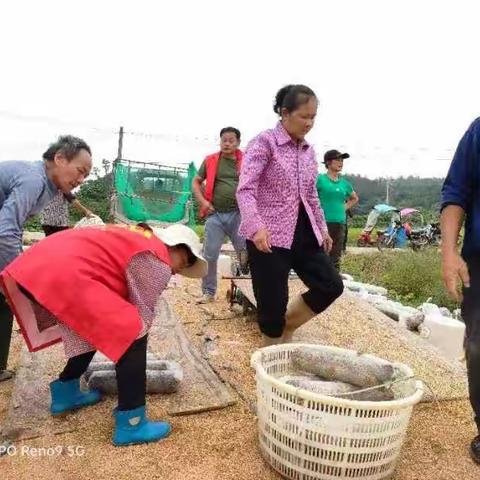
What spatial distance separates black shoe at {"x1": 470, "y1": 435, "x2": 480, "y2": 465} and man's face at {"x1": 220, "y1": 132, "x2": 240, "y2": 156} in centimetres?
332

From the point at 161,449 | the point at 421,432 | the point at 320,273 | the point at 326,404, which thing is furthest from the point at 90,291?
the point at 421,432

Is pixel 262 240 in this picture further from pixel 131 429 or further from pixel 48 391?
pixel 48 391

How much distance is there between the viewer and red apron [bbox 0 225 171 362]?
214cm

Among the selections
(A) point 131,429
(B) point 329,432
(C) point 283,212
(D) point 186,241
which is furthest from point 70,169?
(B) point 329,432

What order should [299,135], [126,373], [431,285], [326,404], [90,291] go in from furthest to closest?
[431,285], [299,135], [126,373], [90,291], [326,404]

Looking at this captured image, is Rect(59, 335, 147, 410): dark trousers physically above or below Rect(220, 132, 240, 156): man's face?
below

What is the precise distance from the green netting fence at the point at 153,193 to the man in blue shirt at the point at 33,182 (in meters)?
7.46

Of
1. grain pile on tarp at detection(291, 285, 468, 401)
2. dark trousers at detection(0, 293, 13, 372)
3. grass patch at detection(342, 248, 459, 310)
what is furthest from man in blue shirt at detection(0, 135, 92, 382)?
grass patch at detection(342, 248, 459, 310)

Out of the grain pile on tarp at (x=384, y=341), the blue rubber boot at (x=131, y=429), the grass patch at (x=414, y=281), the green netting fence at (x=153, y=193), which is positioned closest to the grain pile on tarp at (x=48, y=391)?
the blue rubber boot at (x=131, y=429)

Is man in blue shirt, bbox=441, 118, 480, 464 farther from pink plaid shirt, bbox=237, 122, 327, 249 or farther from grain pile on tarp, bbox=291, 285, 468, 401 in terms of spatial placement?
pink plaid shirt, bbox=237, 122, 327, 249

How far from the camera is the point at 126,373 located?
2303 mm

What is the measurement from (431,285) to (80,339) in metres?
5.78

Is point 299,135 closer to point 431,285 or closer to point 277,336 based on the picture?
point 277,336

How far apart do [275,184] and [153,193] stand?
823 cm
